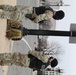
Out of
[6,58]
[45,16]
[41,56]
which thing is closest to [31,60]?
[41,56]

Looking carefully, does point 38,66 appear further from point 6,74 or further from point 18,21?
point 6,74

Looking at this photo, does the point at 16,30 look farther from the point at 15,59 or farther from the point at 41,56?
the point at 41,56

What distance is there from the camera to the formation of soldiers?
30.1 feet

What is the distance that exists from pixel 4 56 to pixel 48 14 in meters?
2.17

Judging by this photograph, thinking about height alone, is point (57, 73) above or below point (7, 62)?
below

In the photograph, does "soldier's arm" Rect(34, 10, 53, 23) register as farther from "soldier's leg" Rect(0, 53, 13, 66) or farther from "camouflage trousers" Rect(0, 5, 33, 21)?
"soldier's leg" Rect(0, 53, 13, 66)

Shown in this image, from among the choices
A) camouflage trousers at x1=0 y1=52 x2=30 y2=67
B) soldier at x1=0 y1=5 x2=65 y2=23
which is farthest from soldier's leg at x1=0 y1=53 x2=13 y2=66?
soldier at x1=0 y1=5 x2=65 y2=23

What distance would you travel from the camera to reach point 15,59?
9.34m

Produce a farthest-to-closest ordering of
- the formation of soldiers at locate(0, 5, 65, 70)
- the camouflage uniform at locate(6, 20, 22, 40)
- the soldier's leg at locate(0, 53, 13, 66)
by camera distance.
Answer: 1. the camouflage uniform at locate(6, 20, 22, 40)
2. the soldier's leg at locate(0, 53, 13, 66)
3. the formation of soldiers at locate(0, 5, 65, 70)

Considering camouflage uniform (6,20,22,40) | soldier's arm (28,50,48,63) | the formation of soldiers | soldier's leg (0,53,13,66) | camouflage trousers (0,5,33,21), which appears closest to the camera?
soldier's arm (28,50,48,63)

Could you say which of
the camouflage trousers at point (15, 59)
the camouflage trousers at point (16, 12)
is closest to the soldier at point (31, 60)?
the camouflage trousers at point (15, 59)

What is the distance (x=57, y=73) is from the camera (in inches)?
1972

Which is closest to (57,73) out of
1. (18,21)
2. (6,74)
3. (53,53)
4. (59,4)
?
(53,53)

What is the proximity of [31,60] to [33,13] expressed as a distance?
1.89 metres
